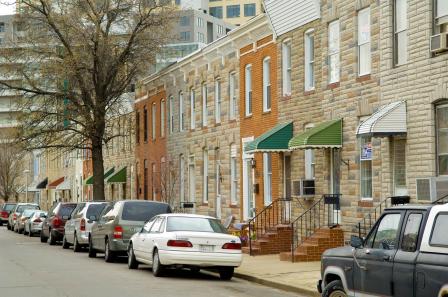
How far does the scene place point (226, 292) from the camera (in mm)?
17203

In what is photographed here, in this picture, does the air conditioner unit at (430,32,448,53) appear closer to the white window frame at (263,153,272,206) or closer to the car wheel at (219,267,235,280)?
the car wheel at (219,267,235,280)

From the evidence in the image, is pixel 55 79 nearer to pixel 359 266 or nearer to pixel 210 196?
pixel 210 196

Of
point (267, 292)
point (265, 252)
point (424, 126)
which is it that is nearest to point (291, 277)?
point (267, 292)

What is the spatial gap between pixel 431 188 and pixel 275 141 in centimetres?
965

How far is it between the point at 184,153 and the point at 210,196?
4.22 meters

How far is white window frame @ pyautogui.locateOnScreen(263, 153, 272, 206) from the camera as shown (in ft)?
98.5

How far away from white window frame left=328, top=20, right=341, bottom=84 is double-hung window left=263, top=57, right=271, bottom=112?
17.4 feet

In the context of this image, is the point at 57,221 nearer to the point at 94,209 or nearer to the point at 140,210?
the point at 94,209

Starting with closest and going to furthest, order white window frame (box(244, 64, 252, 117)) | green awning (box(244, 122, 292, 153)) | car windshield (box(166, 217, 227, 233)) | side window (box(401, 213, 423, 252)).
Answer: side window (box(401, 213, 423, 252)) → car windshield (box(166, 217, 227, 233)) → green awning (box(244, 122, 292, 153)) → white window frame (box(244, 64, 252, 117))

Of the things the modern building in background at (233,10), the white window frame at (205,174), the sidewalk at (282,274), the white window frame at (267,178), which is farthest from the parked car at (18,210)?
the modern building in background at (233,10)

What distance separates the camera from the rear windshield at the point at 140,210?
2444 cm

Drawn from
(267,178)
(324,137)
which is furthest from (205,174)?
(324,137)

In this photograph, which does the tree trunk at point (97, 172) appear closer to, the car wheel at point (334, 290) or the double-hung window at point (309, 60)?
the double-hung window at point (309, 60)

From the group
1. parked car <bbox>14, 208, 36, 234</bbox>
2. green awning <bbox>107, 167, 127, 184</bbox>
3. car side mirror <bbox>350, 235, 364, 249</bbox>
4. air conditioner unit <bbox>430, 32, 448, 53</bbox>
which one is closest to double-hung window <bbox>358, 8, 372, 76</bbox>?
air conditioner unit <bbox>430, 32, 448, 53</bbox>
